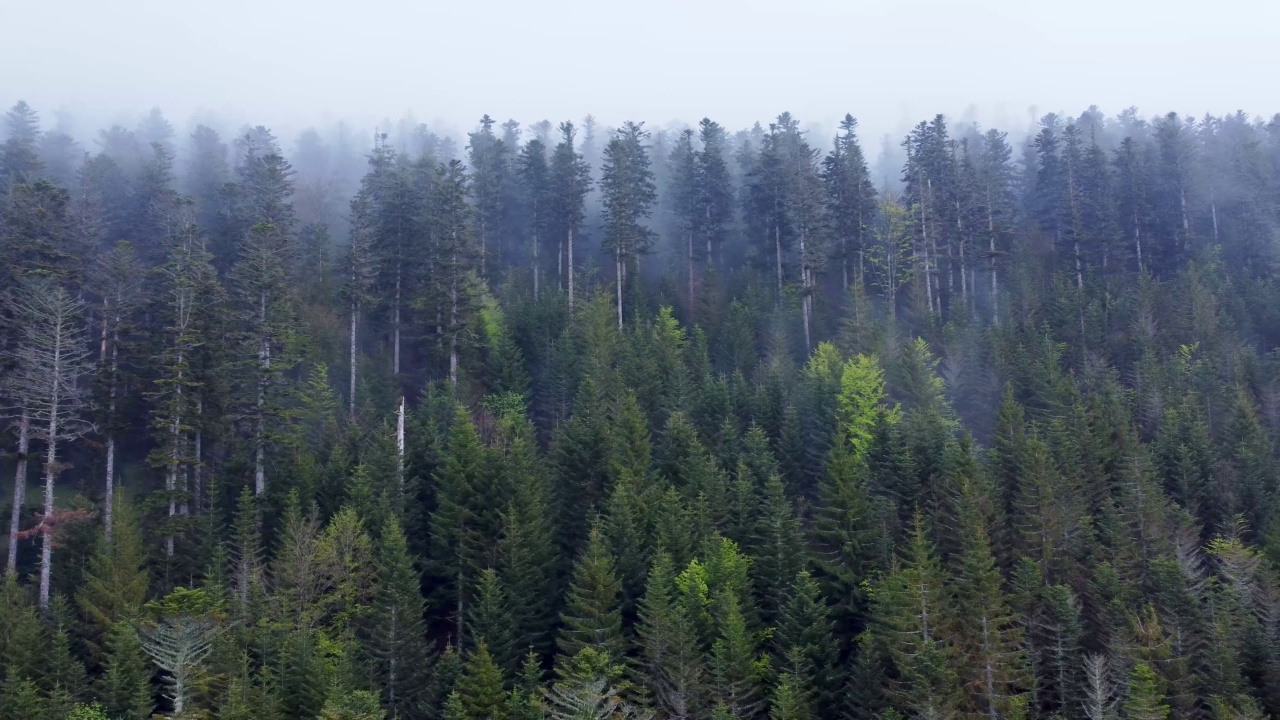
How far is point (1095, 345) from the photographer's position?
5975 centimetres

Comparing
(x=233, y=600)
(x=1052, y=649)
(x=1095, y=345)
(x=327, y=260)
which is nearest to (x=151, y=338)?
(x=327, y=260)

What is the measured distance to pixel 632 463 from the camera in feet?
136

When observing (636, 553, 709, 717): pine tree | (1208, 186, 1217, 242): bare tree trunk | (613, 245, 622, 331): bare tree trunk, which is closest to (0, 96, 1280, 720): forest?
(636, 553, 709, 717): pine tree

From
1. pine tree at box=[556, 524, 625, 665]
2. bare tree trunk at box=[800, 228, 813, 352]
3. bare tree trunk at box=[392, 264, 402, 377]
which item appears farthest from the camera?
bare tree trunk at box=[800, 228, 813, 352]

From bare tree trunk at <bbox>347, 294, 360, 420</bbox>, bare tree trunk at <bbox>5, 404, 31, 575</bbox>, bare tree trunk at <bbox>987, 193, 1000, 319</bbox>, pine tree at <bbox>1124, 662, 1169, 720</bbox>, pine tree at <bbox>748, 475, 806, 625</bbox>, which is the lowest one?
pine tree at <bbox>1124, 662, 1169, 720</bbox>

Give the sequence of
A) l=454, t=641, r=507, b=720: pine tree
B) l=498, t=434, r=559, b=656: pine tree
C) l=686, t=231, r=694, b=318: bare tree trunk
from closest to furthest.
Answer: l=454, t=641, r=507, b=720: pine tree → l=498, t=434, r=559, b=656: pine tree → l=686, t=231, r=694, b=318: bare tree trunk

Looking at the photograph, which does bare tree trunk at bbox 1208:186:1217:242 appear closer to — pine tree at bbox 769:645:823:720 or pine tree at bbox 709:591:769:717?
pine tree at bbox 769:645:823:720

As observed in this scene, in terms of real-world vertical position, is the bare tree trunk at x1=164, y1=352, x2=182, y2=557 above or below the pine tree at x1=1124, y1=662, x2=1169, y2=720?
above

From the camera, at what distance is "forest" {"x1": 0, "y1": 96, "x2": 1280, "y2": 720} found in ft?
104

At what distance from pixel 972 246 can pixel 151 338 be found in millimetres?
59940

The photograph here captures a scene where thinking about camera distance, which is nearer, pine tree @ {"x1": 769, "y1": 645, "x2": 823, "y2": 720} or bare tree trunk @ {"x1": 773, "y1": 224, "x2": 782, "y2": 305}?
pine tree @ {"x1": 769, "y1": 645, "x2": 823, "y2": 720}

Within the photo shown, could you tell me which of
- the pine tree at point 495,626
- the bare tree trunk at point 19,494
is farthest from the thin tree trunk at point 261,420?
the pine tree at point 495,626

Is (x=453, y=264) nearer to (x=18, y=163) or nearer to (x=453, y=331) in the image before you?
(x=453, y=331)

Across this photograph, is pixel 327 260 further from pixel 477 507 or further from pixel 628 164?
pixel 477 507
